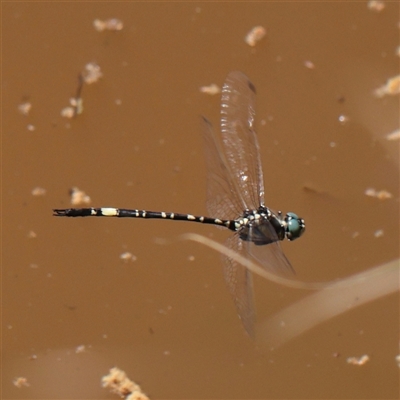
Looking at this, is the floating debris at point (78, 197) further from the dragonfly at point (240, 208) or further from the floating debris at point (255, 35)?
the floating debris at point (255, 35)

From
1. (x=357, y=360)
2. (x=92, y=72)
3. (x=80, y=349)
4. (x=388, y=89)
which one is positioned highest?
(x=92, y=72)

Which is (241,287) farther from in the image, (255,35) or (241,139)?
(255,35)

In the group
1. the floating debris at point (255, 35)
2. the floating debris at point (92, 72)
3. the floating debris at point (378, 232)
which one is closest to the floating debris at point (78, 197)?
the floating debris at point (92, 72)

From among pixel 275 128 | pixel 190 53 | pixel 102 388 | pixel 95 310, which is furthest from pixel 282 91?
pixel 102 388

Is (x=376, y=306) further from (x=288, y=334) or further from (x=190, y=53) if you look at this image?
(x=190, y=53)

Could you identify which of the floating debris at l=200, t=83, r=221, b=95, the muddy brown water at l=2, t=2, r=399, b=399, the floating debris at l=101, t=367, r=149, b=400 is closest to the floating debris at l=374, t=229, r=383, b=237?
the muddy brown water at l=2, t=2, r=399, b=399

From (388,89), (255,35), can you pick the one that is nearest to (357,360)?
(388,89)

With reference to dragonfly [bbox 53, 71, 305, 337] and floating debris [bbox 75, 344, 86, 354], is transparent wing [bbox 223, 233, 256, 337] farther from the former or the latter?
floating debris [bbox 75, 344, 86, 354]
